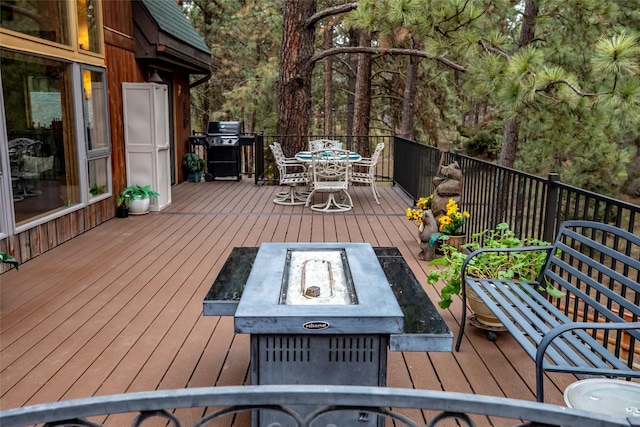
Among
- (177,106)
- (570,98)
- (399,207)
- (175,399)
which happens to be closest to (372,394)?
(175,399)

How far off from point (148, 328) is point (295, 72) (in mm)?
6922

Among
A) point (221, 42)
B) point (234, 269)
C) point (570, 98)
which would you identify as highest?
point (221, 42)

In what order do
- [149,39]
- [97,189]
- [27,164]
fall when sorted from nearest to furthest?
[27,164] < [97,189] < [149,39]

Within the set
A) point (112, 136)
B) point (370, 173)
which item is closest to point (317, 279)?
point (112, 136)

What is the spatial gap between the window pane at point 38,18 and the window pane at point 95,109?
543 millimetres

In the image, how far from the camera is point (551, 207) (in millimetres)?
3307

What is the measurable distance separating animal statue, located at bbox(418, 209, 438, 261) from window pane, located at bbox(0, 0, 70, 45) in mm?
3940

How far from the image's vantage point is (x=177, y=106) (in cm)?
953

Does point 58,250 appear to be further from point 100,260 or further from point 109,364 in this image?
point 109,364

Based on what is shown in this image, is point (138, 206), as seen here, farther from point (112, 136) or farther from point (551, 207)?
point (551, 207)

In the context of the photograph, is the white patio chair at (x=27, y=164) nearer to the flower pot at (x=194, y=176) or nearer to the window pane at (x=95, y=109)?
the window pane at (x=95, y=109)

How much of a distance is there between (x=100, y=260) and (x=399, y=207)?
4059 mm

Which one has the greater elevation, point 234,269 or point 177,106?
point 177,106

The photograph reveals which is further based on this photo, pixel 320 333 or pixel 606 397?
pixel 320 333
